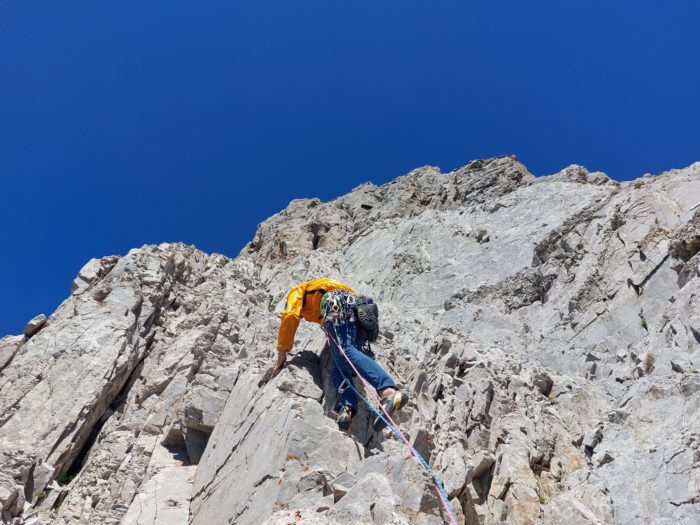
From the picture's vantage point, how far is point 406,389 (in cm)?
964

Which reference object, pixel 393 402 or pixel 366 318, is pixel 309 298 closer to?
pixel 366 318

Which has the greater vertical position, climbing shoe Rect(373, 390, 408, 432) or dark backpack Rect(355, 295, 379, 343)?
dark backpack Rect(355, 295, 379, 343)

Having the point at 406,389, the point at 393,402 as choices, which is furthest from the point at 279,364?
the point at 406,389

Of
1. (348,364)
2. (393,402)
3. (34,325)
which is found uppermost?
(34,325)

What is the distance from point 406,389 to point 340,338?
93.9 inches

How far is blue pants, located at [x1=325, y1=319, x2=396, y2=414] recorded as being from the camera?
23.6 ft

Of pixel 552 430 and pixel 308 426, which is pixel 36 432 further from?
pixel 552 430

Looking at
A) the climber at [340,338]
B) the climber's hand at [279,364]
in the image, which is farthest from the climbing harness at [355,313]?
the climber's hand at [279,364]

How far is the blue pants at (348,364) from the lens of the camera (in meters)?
7.18

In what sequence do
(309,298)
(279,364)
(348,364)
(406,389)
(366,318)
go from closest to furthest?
(348,364), (279,364), (366,318), (309,298), (406,389)

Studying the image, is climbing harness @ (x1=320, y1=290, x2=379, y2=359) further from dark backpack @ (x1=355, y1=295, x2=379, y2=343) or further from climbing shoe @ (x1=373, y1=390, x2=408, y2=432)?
climbing shoe @ (x1=373, y1=390, x2=408, y2=432)

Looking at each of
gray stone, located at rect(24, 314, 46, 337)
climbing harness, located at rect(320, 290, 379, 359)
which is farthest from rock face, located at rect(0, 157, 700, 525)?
climbing harness, located at rect(320, 290, 379, 359)

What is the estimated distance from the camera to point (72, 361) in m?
11.5

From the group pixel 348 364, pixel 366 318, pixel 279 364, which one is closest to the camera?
pixel 348 364
